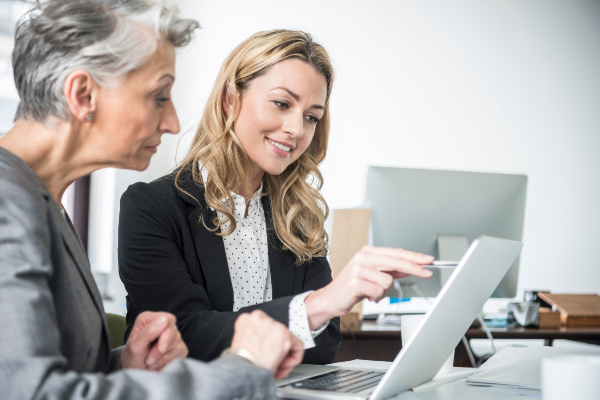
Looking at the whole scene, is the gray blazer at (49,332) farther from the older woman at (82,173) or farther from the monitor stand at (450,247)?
the monitor stand at (450,247)

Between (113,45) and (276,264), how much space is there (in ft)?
2.89

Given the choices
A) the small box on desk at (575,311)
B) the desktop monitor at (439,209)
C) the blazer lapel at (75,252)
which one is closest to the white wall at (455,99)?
the small box on desk at (575,311)

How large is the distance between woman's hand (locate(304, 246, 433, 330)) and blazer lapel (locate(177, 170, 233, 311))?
0.38m

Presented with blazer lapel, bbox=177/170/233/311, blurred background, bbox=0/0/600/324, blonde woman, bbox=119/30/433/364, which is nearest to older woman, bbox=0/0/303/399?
blonde woman, bbox=119/30/433/364

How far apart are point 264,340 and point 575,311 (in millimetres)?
2169

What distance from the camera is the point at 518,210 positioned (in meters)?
2.16

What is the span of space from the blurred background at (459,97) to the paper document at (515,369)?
267cm

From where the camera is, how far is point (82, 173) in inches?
34.8

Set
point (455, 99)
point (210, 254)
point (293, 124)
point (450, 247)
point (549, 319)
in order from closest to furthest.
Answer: point (210, 254), point (293, 124), point (450, 247), point (549, 319), point (455, 99)

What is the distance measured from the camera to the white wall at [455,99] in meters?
3.89

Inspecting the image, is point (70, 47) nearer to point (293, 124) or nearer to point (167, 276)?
point (167, 276)

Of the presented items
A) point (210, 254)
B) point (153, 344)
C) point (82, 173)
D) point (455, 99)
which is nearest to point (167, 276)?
point (210, 254)

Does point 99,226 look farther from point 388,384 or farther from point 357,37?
point 388,384

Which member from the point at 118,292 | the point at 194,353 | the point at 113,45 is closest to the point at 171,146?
the point at 118,292
